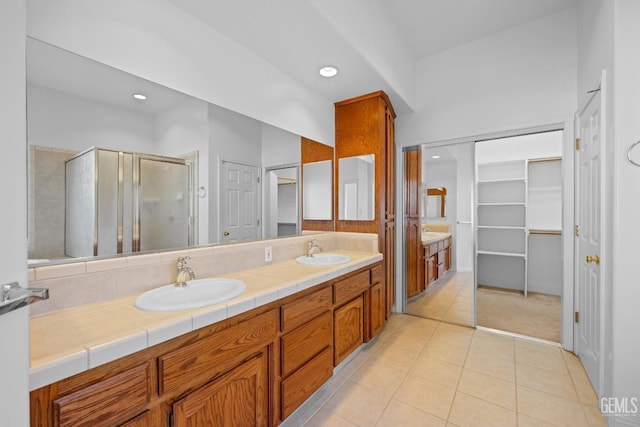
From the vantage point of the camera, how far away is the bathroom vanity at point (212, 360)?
0.82m

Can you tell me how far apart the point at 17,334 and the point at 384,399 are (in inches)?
74.1

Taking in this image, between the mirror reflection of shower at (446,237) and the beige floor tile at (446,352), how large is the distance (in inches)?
24.0

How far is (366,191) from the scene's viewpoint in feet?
9.31

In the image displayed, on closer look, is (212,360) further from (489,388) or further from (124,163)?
(489,388)

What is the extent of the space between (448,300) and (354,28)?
3.21 metres

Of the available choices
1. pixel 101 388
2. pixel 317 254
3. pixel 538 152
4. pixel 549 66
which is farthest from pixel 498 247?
pixel 101 388

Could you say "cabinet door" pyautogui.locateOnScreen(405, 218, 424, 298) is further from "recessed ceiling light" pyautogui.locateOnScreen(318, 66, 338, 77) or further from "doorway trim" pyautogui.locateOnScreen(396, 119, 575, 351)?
"recessed ceiling light" pyautogui.locateOnScreen(318, 66, 338, 77)

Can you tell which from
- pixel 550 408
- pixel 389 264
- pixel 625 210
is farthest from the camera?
pixel 389 264

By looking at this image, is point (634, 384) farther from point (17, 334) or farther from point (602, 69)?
point (17, 334)

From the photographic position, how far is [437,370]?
2154 millimetres

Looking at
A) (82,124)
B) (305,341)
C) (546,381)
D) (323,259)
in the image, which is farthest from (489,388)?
(82,124)

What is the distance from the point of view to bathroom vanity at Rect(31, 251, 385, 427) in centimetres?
82

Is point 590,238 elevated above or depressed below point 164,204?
below

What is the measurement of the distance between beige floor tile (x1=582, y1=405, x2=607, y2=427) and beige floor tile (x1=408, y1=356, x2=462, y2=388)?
0.70 metres
